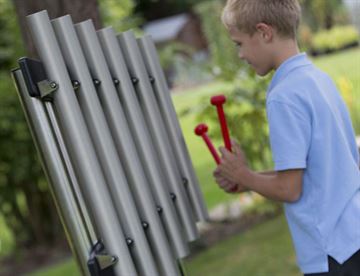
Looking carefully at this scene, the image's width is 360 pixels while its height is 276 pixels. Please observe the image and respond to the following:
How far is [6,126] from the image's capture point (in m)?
6.82

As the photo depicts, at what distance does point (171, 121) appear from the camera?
2.49 metres

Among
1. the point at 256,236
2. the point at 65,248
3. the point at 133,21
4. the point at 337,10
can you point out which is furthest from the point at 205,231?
the point at 337,10

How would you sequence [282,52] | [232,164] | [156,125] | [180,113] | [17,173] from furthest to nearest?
1. [17,173]
2. [180,113]
3. [156,125]
4. [232,164]
5. [282,52]

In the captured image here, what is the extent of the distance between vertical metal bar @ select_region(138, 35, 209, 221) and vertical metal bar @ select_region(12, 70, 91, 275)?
624 mm

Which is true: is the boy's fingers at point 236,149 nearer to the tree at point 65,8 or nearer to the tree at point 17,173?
the tree at point 65,8

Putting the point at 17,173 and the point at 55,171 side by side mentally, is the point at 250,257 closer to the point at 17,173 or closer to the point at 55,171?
the point at 17,173

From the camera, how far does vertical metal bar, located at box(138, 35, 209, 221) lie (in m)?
2.45

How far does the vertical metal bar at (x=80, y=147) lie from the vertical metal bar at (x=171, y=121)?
562 mm

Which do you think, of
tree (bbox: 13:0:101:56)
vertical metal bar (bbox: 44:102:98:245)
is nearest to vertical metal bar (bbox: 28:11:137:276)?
vertical metal bar (bbox: 44:102:98:245)

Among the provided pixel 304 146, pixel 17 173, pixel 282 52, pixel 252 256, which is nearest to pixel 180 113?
pixel 252 256

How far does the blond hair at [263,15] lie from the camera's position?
6.96ft

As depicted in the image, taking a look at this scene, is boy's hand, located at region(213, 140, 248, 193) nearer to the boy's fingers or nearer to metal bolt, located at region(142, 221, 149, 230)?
the boy's fingers

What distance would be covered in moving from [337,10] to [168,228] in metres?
15.1

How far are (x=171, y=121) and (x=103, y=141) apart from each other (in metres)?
0.54
